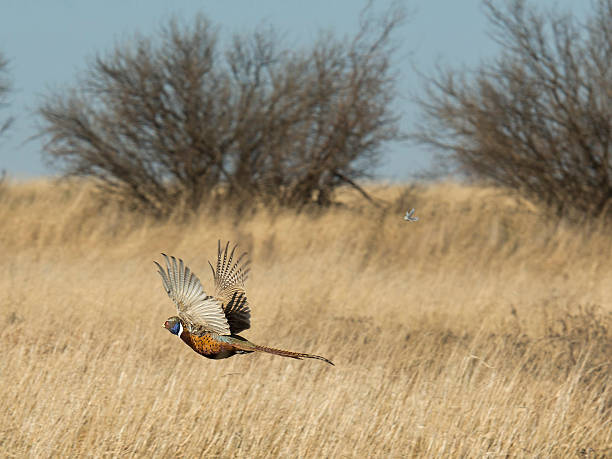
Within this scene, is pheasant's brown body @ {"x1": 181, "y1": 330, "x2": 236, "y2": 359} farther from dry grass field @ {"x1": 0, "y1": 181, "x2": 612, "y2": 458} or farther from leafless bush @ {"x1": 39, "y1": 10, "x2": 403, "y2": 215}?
leafless bush @ {"x1": 39, "y1": 10, "x2": 403, "y2": 215}

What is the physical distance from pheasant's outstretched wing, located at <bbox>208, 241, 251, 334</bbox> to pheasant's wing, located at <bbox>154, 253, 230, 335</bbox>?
0.13 meters

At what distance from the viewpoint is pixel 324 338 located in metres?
5.82

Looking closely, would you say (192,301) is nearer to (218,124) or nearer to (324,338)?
(324,338)

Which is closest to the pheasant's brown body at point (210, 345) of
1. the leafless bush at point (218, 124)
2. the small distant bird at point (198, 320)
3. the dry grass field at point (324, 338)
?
the small distant bird at point (198, 320)

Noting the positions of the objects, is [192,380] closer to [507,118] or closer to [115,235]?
[115,235]

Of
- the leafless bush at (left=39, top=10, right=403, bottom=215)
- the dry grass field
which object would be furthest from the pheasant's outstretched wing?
the leafless bush at (left=39, top=10, right=403, bottom=215)

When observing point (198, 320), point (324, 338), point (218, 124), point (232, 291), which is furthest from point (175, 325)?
point (218, 124)

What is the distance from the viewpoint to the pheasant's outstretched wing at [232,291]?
2.06m

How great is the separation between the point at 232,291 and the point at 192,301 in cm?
29

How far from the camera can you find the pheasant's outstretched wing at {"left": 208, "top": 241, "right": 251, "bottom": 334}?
2064 mm

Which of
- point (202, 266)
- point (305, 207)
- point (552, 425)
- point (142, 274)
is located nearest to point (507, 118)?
point (305, 207)

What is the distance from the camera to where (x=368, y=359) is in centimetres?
528

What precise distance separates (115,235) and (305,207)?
10.1 ft

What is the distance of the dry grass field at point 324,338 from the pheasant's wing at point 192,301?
153 cm
